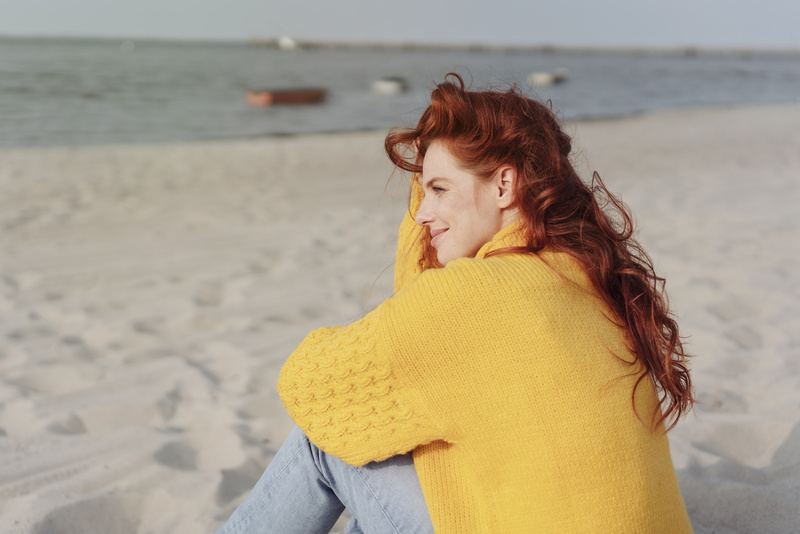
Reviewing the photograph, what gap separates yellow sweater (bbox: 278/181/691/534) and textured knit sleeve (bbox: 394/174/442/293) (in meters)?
0.48

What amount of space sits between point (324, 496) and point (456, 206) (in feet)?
2.29

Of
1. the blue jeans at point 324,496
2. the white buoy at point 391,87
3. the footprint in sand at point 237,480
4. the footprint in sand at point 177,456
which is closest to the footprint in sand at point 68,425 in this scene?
the footprint in sand at point 177,456

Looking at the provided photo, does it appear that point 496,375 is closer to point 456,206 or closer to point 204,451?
point 456,206

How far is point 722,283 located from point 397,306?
10.4ft

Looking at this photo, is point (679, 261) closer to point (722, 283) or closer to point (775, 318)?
point (722, 283)

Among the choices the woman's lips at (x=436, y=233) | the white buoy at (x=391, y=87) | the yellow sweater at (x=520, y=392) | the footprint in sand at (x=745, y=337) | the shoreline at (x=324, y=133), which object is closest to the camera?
the yellow sweater at (x=520, y=392)

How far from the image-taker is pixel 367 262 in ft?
14.2

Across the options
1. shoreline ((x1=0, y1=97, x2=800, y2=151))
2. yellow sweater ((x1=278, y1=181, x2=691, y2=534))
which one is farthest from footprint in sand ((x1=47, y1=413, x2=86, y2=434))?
shoreline ((x1=0, y1=97, x2=800, y2=151))

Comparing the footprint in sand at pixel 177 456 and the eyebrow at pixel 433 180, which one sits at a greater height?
the eyebrow at pixel 433 180

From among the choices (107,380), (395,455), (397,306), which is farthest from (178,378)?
(397,306)

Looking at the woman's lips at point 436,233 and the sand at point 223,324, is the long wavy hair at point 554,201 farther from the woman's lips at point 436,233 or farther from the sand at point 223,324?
the sand at point 223,324

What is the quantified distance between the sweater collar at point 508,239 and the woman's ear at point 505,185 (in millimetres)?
51

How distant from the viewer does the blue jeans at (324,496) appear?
52.8 inches

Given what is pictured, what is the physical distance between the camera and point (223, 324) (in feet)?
11.0
